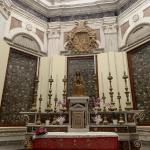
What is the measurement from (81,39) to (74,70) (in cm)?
157

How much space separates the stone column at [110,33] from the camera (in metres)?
8.62

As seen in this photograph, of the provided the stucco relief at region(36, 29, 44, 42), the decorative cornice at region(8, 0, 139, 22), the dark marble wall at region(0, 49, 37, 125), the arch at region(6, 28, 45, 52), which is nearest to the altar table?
the dark marble wall at region(0, 49, 37, 125)

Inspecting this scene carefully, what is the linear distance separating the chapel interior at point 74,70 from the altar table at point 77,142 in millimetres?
62

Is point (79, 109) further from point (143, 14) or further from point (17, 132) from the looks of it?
point (143, 14)

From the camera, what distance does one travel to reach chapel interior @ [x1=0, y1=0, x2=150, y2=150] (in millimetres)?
5340

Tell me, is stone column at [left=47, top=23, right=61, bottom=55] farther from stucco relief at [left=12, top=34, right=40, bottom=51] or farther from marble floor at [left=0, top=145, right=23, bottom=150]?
marble floor at [left=0, top=145, right=23, bottom=150]

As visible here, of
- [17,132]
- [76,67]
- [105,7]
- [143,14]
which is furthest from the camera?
[105,7]

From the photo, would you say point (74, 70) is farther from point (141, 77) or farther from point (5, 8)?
point (5, 8)

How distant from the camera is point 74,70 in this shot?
28.1 ft

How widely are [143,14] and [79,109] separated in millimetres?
4821

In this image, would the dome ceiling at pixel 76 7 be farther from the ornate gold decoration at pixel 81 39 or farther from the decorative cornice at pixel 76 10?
the ornate gold decoration at pixel 81 39

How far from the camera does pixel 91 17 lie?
9.41 meters

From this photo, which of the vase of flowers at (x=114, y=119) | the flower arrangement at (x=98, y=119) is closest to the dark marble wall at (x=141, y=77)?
the vase of flowers at (x=114, y=119)

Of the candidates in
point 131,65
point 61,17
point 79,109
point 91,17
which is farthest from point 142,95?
point 61,17
